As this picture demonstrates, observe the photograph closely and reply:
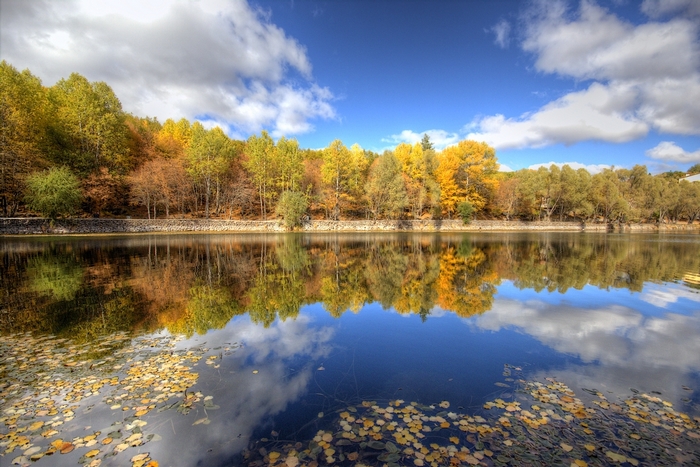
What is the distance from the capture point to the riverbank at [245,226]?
134 feet

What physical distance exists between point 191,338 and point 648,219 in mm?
124322

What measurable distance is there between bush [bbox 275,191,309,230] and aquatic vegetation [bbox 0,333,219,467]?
44891mm

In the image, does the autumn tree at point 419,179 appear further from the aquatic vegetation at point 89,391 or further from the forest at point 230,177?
the aquatic vegetation at point 89,391

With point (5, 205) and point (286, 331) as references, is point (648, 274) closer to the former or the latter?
point (286, 331)

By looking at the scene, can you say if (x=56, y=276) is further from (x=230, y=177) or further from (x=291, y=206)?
(x=230, y=177)

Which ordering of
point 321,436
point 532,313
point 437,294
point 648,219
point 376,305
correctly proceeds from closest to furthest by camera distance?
1. point 321,436
2. point 532,313
3. point 376,305
4. point 437,294
5. point 648,219

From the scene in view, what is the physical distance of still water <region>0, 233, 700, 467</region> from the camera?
4.53m

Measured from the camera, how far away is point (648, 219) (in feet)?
311

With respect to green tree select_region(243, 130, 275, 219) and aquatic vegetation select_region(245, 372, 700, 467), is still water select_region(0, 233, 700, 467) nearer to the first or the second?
aquatic vegetation select_region(245, 372, 700, 467)

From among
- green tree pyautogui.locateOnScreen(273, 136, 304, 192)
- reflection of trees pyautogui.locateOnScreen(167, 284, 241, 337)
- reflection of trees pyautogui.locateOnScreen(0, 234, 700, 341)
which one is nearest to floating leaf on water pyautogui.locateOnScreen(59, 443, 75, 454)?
reflection of trees pyautogui.locateOnScreen(167, 284, 241, 337)

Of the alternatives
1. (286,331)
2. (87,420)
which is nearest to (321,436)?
(87,420)

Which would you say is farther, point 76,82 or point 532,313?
point 76,82

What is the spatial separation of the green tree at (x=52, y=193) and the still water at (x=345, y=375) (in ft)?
104

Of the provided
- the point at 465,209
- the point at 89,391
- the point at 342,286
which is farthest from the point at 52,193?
the point at 465,209
